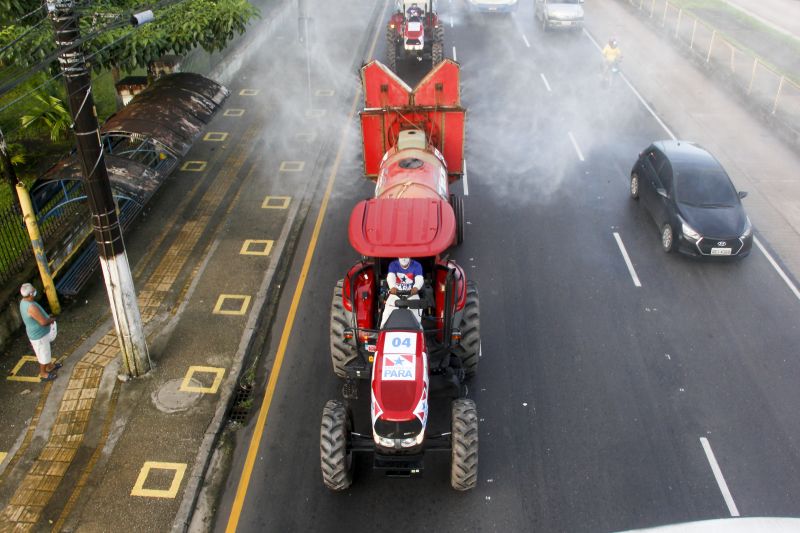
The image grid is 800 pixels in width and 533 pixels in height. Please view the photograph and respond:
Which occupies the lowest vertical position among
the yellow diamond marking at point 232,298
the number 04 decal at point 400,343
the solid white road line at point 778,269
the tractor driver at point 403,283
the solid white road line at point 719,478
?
the solid white road line at point 719,478

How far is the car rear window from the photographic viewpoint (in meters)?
15.6

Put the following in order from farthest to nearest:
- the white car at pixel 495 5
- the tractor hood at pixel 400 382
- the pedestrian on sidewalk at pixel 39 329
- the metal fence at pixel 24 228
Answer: the white car at pixel 495 5, the metal fence at pixel 24 228, the pedestrian on sidewalk at pixel 39 329, the tractor hood at pixel 400 382

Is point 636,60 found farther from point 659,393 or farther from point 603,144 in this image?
point 659,393

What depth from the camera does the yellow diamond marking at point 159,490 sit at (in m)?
9.94

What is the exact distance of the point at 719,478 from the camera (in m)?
10.2

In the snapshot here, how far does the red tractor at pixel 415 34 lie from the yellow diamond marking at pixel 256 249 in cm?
1274

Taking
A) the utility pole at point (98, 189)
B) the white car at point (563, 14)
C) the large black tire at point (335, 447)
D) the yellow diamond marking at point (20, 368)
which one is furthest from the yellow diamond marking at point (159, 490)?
the white car at point (563, 14)

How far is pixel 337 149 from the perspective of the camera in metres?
20.2

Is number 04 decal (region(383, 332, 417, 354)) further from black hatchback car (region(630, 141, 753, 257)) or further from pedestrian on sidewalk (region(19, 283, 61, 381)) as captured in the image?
black hatchback car (region(630, 141, 753, 257))

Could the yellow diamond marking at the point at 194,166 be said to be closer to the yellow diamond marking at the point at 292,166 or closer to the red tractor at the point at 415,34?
the yellow diamond marking at the point at 292,166

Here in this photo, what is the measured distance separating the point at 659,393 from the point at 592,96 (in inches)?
635

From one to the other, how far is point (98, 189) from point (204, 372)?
144 inches

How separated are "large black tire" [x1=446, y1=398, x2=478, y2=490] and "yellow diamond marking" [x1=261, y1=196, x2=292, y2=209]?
362 inches

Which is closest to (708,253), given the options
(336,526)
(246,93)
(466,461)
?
(466,461)
